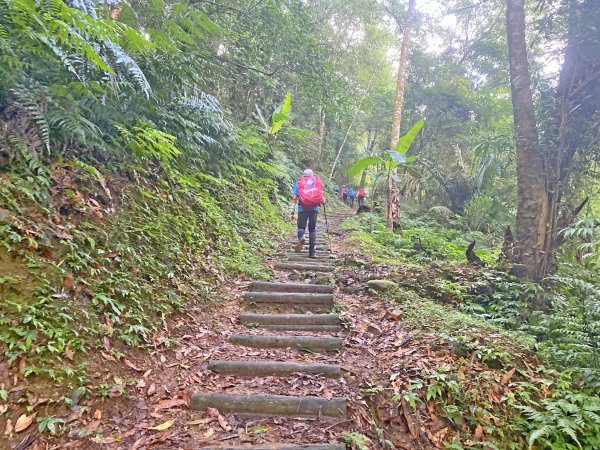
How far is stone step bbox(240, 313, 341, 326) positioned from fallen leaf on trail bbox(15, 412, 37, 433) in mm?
2541

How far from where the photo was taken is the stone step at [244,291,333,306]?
520cm

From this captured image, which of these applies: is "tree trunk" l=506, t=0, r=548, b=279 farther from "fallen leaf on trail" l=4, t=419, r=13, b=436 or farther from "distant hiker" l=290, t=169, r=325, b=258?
"fallen leaf on trail" l=4, t=419, r=13, b=436

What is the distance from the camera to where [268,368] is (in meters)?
3.62

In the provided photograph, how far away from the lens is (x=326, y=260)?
727 cm

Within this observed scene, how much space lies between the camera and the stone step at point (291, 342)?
4.13 meters

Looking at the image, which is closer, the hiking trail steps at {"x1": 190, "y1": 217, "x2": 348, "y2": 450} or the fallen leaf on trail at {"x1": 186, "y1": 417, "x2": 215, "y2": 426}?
the fallen leaf on trail at {"x1": 186, "y1": 417, "x2": 215, "y2": 426}

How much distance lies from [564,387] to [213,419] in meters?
3.16

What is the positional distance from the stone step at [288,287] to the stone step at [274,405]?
2.50 metres

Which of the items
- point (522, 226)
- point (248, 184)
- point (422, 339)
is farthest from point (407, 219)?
point (422, 339)

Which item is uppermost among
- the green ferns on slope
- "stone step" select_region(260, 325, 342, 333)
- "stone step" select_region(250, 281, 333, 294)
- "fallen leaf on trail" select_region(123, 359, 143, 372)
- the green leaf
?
the green leaf

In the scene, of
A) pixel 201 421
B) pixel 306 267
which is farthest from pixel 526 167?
pixel 201 421

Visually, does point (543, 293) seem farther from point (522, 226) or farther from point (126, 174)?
point (126, 174)

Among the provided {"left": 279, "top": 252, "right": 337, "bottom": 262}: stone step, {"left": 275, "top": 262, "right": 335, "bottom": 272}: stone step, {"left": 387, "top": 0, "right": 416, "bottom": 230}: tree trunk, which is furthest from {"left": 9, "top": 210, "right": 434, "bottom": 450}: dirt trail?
{"left": 387, "top": 0, "right": 416, "bottom": 230}: tree trunk

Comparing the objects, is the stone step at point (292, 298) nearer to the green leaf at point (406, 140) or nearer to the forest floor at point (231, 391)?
the forest floor at point (231, 391)
